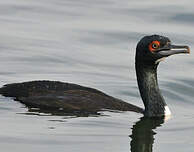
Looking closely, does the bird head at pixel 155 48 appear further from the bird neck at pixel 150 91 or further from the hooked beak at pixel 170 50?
the bird neck at pixel 150 91

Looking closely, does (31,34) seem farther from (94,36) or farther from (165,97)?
(165,97)

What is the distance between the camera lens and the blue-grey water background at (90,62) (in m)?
14.7

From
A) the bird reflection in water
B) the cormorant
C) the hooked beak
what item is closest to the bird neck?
the cormorant

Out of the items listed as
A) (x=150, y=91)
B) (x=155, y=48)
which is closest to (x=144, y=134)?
(x=150, y=91)

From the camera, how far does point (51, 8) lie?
25.1 meters

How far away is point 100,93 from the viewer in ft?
54.9

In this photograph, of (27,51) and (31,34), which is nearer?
(27,51)

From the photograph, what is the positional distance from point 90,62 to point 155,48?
4.42 metres

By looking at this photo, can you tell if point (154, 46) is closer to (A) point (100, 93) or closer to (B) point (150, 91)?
(B) point (150, 91)

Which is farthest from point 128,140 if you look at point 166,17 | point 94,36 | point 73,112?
point 166,17

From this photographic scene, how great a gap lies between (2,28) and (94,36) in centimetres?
215

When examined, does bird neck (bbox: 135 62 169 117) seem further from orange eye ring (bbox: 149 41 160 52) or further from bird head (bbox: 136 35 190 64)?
orange eye ring (bbox: 149 41 160 52)

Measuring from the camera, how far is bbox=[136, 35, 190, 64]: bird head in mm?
16094

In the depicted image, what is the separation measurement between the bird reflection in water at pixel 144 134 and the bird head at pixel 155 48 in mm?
1002
